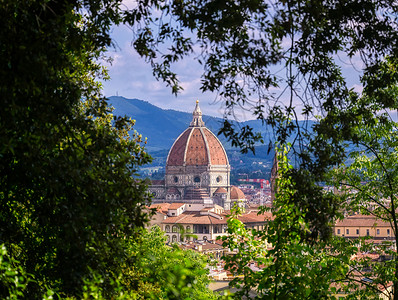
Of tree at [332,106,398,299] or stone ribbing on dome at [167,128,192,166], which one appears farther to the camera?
stone ribbing on dome at [167,128,192,166]

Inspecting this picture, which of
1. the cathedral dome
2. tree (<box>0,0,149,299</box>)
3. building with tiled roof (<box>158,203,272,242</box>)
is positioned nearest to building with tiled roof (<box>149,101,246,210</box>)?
the cathedral dome

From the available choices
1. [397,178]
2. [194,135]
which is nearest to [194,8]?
[397,178]

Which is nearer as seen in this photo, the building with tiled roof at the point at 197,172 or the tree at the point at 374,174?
the tree at the point at 374,174

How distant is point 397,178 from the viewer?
12.5m

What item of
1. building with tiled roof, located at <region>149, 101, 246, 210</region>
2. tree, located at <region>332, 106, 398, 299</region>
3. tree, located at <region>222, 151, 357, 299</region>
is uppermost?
building with tiled roof, located at <region>149, 101, 246, 210</region>

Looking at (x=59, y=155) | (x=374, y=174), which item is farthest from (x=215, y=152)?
(x=59, y=155)

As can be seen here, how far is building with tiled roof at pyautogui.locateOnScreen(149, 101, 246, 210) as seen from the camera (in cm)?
12850

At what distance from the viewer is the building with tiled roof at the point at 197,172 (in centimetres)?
12850

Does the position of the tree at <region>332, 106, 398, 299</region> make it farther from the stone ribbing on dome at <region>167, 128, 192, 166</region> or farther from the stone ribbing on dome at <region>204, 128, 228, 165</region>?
the stone ribbing on dome at <region>167, 128, 192, 166</region>

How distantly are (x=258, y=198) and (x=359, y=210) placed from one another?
176 metres

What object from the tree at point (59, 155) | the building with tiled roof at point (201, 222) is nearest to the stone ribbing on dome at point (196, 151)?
the building with tiled roof at point (201, 222)

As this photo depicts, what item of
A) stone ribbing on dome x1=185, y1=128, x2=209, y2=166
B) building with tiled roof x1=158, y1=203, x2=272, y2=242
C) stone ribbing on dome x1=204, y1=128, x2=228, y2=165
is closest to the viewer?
building with tiled roof x1=158, y1=203, x2=272, y2=242

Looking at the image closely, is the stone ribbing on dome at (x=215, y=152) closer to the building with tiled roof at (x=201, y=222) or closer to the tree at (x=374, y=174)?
the building with tiled roof at (x=201, y=222)

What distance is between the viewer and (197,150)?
135 metres
